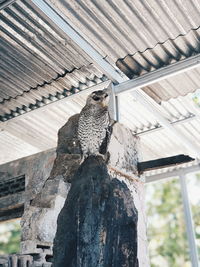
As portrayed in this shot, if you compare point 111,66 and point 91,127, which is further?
point 111,66

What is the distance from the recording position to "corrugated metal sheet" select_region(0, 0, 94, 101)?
334 cm

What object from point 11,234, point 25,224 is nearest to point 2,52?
point 25,224

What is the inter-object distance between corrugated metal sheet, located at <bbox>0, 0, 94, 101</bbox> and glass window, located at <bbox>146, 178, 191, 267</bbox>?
1051 centimetres

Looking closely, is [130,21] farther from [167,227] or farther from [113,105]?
[167,227]

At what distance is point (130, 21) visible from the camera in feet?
10.9

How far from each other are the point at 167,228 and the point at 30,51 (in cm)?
1271

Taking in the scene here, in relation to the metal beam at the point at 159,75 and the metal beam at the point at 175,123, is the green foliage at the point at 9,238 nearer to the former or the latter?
the metal beam at the point at 175,123

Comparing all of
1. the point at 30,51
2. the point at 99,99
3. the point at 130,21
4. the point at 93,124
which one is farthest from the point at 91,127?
the point at 30,51

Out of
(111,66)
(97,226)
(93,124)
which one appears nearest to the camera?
(97,226)

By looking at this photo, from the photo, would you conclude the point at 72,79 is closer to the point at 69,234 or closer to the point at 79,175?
the point at 79,175

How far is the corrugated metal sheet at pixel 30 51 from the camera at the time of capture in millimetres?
3342

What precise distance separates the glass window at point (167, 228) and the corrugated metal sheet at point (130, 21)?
10.9 metres

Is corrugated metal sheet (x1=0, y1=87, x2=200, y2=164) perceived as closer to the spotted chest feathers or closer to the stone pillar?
the spotted chest feathers

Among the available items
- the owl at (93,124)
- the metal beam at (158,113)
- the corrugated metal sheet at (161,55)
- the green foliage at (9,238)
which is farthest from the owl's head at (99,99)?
the green foliage at (9,238)
